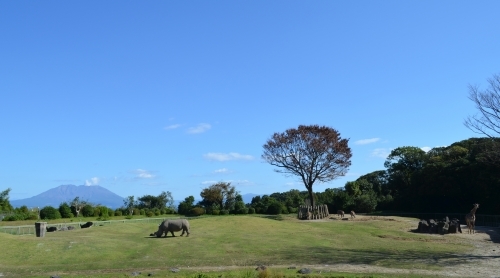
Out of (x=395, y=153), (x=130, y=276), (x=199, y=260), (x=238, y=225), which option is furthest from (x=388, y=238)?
(x=395, y=153)

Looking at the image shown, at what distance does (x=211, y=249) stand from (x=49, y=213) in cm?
3095

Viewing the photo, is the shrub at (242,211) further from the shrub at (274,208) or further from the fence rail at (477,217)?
the fence rail at (477,217)

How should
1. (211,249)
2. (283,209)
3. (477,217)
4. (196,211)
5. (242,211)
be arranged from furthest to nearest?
(196,211)
(283,209)
(242,211)
(477,217)
(211,249)

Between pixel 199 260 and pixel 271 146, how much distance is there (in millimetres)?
33691

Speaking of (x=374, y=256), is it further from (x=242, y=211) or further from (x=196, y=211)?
(x=196, y=211)

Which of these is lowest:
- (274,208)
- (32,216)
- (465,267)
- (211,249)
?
(465,267)

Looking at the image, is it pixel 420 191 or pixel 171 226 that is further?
pixel 420 191

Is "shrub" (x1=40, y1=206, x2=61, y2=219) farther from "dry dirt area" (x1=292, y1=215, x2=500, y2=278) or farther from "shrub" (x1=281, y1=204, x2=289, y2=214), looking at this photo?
"dry dirt area" (x1=292, y1=215, x2=500, y2=278)

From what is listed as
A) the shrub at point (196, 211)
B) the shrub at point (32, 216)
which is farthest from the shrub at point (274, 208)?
the shrub at point (32, 216)

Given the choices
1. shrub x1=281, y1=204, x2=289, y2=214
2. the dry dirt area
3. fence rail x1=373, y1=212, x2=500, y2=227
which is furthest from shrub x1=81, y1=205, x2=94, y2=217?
the dry dirt area

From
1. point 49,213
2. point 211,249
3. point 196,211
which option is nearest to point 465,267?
point 211,249

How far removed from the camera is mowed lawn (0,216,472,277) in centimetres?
1966

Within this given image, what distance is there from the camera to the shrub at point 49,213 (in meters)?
48.0

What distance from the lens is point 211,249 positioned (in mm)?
23859
